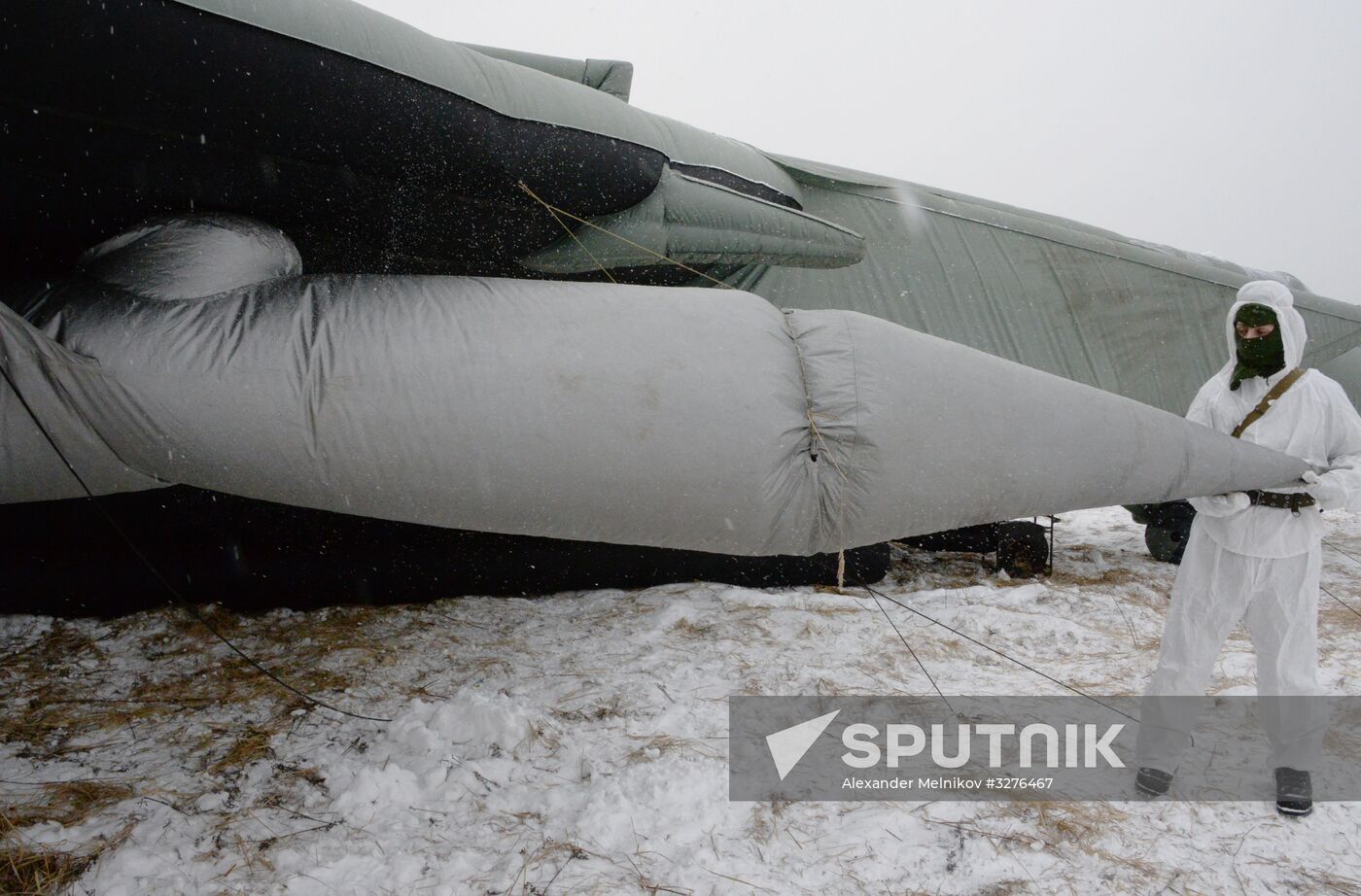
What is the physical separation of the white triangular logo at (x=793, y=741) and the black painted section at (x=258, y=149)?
1490 mm

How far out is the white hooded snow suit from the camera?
6.41 ft

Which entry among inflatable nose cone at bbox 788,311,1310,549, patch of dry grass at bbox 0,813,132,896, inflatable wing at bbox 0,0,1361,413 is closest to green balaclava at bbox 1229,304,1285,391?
inflatable nose cone at bbox 788,311,1310,549

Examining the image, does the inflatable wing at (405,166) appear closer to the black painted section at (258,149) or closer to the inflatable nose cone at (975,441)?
the black painted section at (258,149)

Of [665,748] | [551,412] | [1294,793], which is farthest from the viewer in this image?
[665,748]

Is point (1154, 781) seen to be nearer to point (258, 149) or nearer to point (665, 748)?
point (665, 748)

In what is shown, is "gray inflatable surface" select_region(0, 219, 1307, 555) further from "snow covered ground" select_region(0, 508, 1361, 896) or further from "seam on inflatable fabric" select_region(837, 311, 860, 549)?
"snow covered ground" select_region(0, 508, 1361, 896)

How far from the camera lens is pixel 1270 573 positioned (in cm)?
199

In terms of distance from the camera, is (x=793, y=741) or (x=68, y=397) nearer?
(x=68, y=397)

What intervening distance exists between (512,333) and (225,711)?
1333 mm

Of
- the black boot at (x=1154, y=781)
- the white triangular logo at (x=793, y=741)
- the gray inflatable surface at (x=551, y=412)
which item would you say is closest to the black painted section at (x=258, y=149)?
the gray inflatable surface at (x=551, y=412)

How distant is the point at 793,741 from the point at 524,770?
0.71 m

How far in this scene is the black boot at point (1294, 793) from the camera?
6.22 feet

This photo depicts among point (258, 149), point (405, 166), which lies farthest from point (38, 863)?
point (405, 166)

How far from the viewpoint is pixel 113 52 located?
138 centimetres
